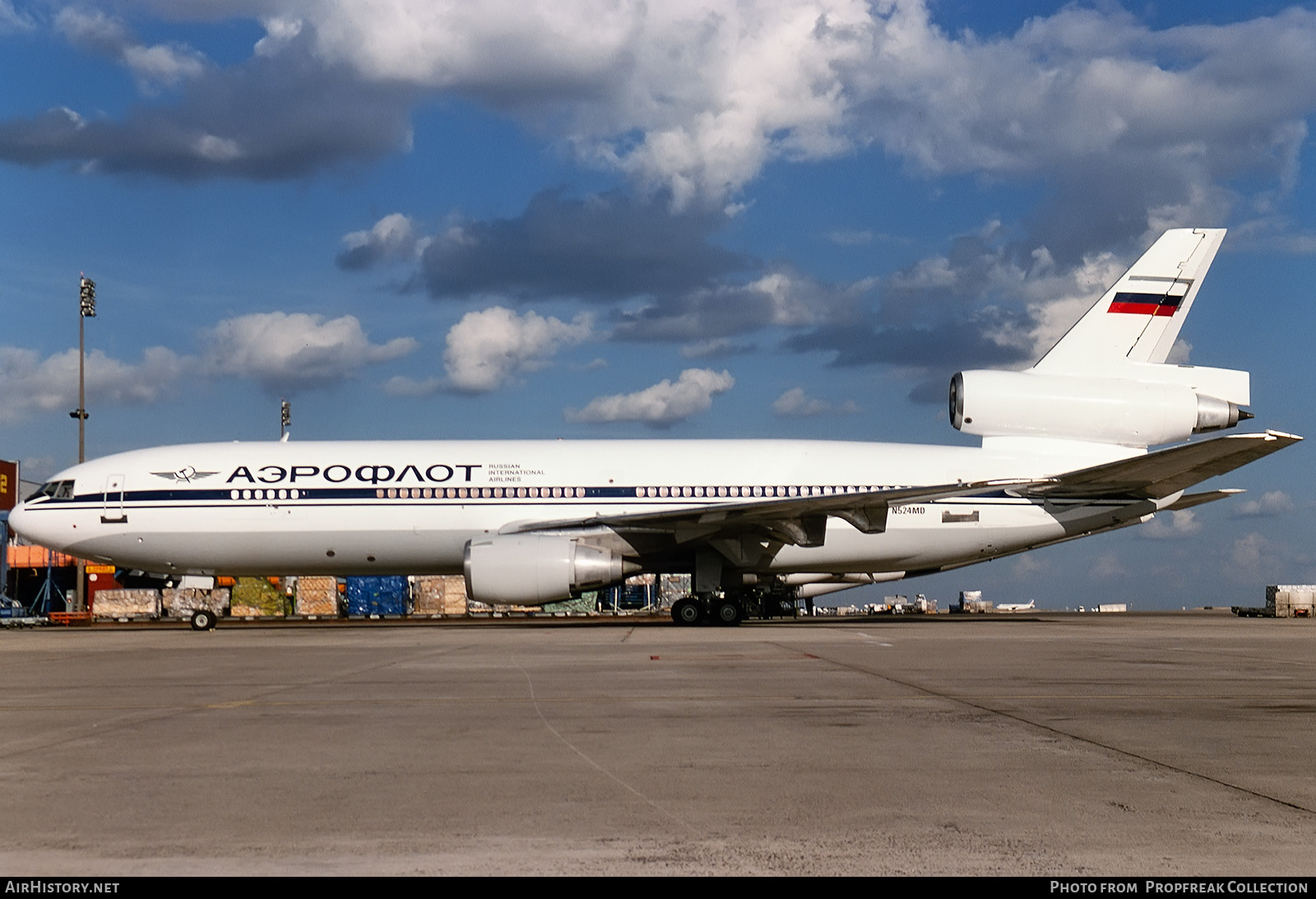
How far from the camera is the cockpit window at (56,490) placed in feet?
87.4

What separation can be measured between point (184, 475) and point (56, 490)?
3.15 m

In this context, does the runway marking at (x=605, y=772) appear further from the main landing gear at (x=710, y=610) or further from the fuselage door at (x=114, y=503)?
the fuselage door at (x=114, y=503)

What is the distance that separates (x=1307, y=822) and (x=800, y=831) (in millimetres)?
2243

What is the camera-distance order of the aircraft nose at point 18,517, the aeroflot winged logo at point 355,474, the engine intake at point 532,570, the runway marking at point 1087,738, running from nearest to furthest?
the runway marking at point 1087,738
the engine intake at point 532,570
the aeroflot winged logo at point 355,474
the aircraft nose at point 18,517

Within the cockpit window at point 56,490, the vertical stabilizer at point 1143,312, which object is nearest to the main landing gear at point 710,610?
the vertical stabilizer at point 1143,312

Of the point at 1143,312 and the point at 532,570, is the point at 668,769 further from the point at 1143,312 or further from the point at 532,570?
the point at 1143,312

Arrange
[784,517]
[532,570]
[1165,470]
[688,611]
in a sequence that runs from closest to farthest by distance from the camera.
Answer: [532,570]
[784,517]
[1165,470]
[688,611]

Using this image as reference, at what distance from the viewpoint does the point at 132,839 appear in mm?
5078

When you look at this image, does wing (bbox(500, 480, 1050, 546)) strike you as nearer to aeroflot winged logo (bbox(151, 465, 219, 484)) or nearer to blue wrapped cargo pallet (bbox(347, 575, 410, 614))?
aeroflot winged logo (bbox(151, 465, 219, 484))

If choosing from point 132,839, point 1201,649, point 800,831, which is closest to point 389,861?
point 132,839

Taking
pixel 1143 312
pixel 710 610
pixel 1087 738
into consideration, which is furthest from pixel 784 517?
pixel 1087 738

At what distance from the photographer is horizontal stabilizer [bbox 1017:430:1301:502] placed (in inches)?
910

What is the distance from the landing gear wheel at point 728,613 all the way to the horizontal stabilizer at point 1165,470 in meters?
6.69

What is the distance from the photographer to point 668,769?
6801 mm
